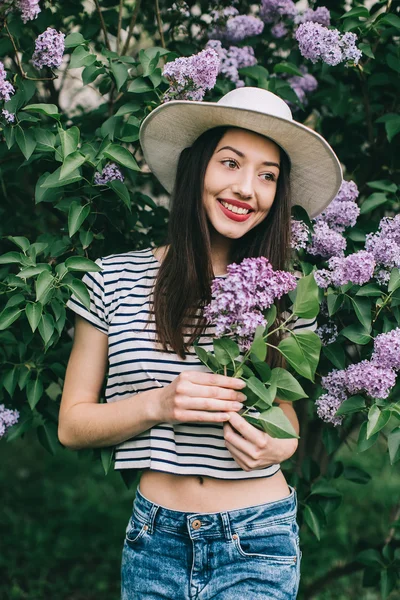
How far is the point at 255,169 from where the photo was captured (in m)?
1.81

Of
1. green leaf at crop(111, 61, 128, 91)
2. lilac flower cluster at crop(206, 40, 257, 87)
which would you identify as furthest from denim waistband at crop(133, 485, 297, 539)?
lilac flower cluster at crop(206, 40, 257, 87)

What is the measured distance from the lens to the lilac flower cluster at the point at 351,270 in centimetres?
176

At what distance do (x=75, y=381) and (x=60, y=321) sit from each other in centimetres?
17

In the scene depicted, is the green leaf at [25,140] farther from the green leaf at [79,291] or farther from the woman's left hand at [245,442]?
the woman's left hand at [245,442]

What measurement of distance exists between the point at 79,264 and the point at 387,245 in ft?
2.71

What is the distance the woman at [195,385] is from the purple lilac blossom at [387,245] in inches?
8.3

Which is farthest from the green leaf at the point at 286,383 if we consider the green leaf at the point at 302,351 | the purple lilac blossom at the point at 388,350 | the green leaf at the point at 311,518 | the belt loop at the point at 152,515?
the green leaf at the point at 311,518

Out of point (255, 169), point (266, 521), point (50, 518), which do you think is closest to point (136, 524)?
point (266, 521)

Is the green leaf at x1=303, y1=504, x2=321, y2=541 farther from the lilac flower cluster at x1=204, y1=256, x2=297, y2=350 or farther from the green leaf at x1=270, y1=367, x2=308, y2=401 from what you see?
the lilac flower cluster at x1=204, y1=256, x2=297, y2=350

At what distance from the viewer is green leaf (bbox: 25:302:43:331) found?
172 cm

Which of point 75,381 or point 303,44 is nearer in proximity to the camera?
point 75,381

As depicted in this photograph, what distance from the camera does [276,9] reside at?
2.44m

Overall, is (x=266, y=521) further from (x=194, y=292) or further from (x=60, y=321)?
(x=60, y=321)

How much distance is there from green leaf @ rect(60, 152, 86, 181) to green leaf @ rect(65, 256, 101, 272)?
0.21 meters
